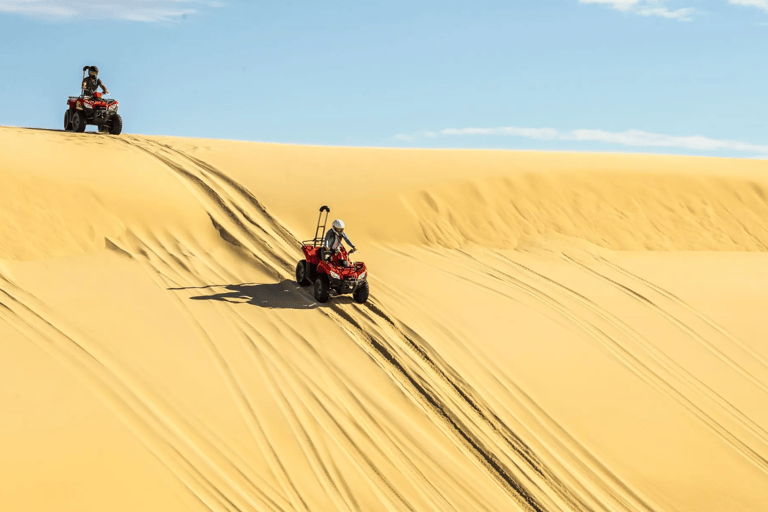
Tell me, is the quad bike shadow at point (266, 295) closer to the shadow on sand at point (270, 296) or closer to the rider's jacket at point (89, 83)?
the shadow on sand at point (270, 296)

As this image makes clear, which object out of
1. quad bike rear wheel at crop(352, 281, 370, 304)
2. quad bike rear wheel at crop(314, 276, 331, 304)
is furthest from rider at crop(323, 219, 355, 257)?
quad bike rear wheel at crop(352, 281, 370, 304)

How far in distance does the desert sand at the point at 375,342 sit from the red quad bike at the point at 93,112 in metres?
3.24

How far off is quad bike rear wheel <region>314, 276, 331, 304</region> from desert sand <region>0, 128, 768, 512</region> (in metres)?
0.29

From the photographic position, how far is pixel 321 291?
43.0ft

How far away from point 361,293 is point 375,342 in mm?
1512

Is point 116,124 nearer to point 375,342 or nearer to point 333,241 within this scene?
point 333,241

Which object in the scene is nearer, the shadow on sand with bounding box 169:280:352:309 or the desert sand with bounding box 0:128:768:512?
the desert sand with bounding box 0:128:768:512

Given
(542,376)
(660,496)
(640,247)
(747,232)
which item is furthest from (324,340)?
(747,232)

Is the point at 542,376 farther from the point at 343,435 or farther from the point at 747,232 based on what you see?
the point at 747,232

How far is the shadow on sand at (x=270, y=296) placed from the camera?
42.9 ft

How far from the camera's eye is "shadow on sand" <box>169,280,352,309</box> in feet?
42.9

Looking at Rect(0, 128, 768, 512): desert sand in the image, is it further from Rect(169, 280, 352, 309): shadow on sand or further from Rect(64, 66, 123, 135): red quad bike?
Rect(64, 66, 123, 135): red quad bike

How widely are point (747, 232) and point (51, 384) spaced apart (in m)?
16.8

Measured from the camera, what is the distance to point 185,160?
20000 millimetres
